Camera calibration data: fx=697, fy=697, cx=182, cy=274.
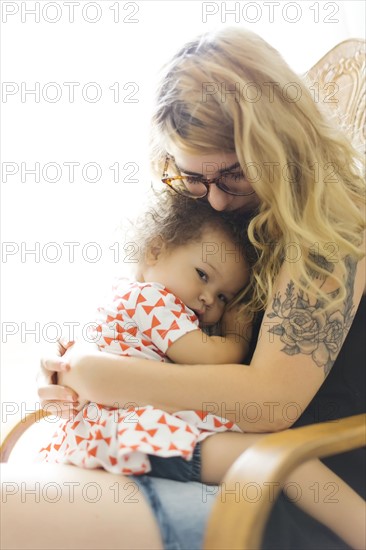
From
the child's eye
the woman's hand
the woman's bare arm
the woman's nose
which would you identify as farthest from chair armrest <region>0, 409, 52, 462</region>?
the woman's nose

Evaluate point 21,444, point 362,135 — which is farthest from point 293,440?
point 21,444

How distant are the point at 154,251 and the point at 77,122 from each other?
0.94 metres

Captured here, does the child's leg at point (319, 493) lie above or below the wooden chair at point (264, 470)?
below

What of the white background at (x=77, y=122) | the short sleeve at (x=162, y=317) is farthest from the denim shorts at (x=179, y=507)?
the white background at (x=77, y=122)

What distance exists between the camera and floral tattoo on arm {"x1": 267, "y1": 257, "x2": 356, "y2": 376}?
116 centimetres

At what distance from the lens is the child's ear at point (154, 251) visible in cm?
135

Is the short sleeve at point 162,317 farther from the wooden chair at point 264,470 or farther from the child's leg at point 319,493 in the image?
the wooden chair at point 264,470

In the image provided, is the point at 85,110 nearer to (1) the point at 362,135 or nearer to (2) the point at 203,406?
(1) the point at 362,135

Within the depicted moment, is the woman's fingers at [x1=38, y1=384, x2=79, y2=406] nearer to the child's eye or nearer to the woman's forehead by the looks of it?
the child's eye

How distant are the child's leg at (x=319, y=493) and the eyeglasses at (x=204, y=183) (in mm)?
457

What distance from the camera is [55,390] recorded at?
48.8 inches

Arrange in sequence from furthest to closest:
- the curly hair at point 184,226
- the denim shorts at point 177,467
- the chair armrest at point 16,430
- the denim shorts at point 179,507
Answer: the chair armrest at point 16,430 < the curly hair at point 184,226 < the denim shorts at point 177,467 < the denim shorts at point 179,507

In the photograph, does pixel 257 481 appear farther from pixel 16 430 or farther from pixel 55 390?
Answer: pixel 16 430

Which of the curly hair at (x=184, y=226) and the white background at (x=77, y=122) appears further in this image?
the white background at (x=77, y=122)
